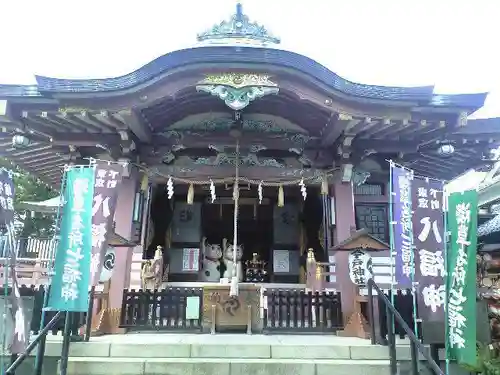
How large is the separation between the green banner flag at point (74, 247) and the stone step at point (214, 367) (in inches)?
35.1

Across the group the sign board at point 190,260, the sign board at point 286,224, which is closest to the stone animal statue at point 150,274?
the sign board at point 190,260

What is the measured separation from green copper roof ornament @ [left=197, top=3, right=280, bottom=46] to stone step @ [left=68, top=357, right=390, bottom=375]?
6240mm

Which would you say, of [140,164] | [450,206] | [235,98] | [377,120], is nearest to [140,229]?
[140,164]

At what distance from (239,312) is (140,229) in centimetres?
267

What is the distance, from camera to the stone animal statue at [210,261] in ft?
37.4

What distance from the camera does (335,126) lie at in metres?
7.90

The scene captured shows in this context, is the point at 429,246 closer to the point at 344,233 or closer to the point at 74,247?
the point at 344,233

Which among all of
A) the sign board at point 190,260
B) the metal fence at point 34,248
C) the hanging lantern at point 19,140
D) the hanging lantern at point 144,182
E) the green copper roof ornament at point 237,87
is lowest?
the sign board at point 190,260

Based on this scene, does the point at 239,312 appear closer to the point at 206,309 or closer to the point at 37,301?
the point at 206,309

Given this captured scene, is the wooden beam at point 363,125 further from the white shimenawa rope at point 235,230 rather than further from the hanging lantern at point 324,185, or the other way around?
the white shimenawa rope at point 235,230

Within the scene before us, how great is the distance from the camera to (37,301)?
6238mm

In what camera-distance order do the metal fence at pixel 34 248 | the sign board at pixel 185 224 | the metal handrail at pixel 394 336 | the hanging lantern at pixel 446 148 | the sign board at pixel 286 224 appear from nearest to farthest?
the metal handrail at pixel 394 336
the hanging lantern at pixel 446 148
the sign board at pixel 185 224
the sign board at pixel 286 224
the metal fence at pixel 34 248

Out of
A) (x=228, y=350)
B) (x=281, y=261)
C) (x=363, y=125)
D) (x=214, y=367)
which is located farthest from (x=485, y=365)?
(x=281, y=261)

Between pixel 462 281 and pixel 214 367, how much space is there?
337cm
